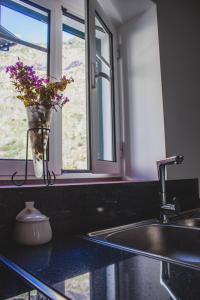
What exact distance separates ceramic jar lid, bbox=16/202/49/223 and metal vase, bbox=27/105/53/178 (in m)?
0.32

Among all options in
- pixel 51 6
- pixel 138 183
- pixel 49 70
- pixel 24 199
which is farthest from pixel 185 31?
pixel 24 199

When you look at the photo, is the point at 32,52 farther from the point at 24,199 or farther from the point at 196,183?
the point at 196,183

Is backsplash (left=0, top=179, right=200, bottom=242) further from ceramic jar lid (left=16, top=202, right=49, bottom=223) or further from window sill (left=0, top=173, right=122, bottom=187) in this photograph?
window sill (left=0, top=173, right=122, bottom=187)

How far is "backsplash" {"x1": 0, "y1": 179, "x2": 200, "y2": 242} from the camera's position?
33.8 inches

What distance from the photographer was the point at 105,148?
170 cm

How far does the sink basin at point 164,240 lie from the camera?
104 centimetres

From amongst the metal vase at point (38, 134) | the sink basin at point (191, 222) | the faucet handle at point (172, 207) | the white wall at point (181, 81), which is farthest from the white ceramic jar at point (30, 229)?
the white wall at point (181, 81)

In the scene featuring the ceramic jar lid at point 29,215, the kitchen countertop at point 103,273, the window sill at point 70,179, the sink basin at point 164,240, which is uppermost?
the window sill at point 70,179

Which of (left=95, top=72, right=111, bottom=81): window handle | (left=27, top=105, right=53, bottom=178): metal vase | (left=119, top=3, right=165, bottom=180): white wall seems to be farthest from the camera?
(left=119, top=3, right=165, bottom=180): white wall

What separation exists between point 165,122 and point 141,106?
219mm

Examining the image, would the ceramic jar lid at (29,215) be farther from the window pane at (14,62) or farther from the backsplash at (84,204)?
the window pane at (14,62)

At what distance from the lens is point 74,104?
1638mm

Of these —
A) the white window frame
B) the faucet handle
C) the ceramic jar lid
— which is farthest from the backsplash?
the white window frame

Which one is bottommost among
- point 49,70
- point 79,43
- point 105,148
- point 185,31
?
point 105,148
